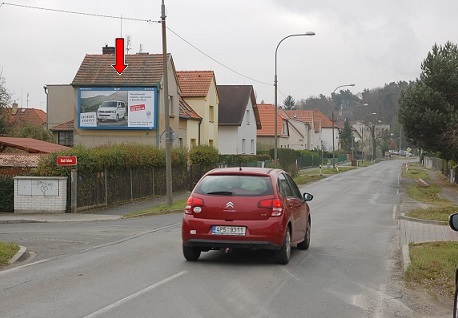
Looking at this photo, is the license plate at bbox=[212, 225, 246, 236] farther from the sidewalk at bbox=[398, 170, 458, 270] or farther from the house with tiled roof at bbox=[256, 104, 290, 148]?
the house with tiled roof at bbox=[256, 104, 290, 148]

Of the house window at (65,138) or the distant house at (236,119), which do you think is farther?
the distant house at (236,119)

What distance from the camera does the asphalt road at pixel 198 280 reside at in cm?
804

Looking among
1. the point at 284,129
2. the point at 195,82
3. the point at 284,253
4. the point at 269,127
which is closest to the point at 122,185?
the point at 284,253

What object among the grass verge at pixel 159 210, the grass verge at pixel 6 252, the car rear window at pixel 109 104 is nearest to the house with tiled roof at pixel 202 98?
the car rear window at pixel 109 104

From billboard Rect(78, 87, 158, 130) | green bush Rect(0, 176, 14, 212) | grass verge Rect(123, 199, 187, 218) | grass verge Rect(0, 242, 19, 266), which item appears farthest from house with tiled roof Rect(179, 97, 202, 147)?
grass verge Rect(0, 242, 19, 266)

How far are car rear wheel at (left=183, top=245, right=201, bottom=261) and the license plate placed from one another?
2.39ft

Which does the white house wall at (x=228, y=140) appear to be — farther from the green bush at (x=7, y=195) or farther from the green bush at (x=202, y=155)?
the green bush at (x=7, y=195)

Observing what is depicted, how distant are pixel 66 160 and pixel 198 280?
1515cm

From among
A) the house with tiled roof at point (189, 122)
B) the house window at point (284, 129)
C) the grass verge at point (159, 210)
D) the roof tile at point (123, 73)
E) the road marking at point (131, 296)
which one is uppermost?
the roof tile at point (123, 73)

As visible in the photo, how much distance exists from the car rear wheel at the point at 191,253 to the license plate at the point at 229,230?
2.39ft

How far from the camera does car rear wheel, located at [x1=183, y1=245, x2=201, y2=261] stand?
37.9 feet

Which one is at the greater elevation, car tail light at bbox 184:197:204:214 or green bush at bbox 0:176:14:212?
car tail light at bbox 184:197:204:214

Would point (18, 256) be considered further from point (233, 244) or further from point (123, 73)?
point (123, 73)

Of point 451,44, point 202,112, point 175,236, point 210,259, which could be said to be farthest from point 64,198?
point 451,44
